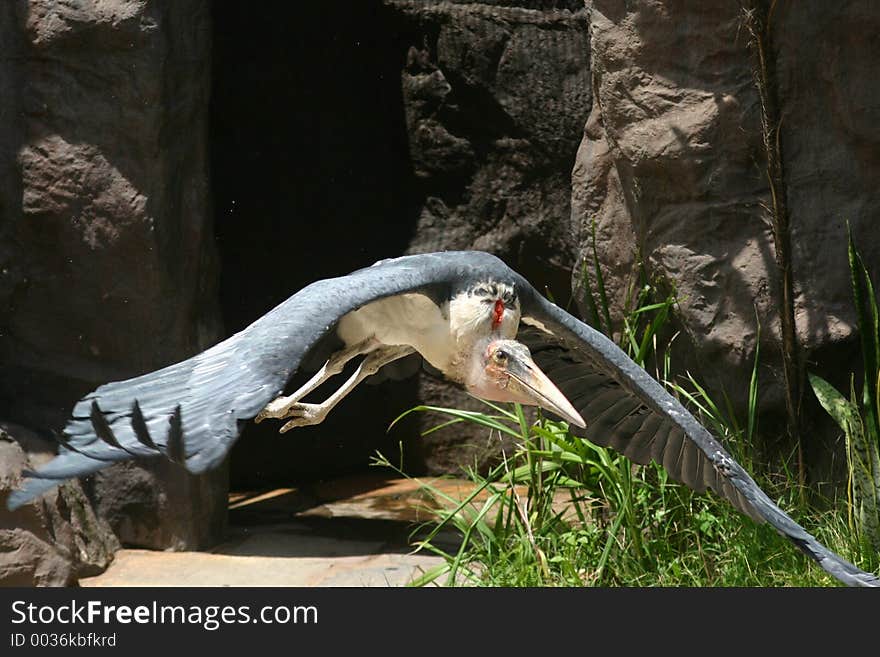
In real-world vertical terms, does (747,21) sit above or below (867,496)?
above

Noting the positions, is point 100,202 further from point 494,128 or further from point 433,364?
point 494,128

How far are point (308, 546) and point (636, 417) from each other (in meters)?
2.26

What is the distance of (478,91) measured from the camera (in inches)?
262

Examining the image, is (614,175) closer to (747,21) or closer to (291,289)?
(747,21)

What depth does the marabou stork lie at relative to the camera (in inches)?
87.7

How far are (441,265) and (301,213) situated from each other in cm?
367

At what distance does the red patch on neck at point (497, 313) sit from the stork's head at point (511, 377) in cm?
5

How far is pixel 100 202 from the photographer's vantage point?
514 centimetres

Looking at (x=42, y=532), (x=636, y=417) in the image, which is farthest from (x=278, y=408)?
(x=42, y=532)

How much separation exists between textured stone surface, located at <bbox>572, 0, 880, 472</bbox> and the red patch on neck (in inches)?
56.1

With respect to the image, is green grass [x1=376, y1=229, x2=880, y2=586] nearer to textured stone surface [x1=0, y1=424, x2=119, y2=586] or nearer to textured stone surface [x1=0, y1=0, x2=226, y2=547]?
textured stone surface [x1=0, y1=424, x2=119, y2=586]

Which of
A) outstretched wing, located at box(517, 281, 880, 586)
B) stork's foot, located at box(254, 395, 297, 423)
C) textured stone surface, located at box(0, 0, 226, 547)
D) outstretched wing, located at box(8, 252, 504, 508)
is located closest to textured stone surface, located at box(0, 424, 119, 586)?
textured stone surface, located at box(0, 0, 226, 547)

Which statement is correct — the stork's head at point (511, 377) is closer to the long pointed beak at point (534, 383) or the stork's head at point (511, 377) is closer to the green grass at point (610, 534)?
the long pointed beak at point (534, 383)

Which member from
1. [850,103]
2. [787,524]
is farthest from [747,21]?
[787,524]
